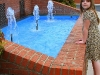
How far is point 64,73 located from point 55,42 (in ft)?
19.0

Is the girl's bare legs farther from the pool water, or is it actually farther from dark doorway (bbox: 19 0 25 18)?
dark doorway (bbox: 19 0 25 18)

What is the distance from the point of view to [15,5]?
14.8 m

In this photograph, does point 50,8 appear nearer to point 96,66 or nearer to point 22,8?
point 22,8

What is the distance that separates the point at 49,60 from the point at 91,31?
1102mm

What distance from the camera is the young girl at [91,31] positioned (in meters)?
4.38

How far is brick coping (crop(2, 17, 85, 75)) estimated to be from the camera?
340cm

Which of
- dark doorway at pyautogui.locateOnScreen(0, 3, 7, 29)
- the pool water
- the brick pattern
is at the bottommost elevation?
the pool water

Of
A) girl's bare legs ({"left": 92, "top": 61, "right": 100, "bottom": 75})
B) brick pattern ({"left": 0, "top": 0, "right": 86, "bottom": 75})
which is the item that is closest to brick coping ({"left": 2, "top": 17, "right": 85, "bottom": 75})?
brick pattern ({"left": 0, "top": 0, "right": 86, "bottom": 75})

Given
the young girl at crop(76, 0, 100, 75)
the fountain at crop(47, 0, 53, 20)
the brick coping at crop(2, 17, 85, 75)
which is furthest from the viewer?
the fountain at crop(47, 0, 53, 20)

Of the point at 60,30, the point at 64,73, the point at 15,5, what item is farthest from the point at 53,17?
the point at 64,73

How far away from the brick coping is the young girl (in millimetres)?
261

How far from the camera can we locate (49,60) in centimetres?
378

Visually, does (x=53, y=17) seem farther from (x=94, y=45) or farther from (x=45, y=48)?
(x=94, y=45)

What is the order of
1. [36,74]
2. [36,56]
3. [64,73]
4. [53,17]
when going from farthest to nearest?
[53,17] < [36,56] < [36,74] < [64,73]
